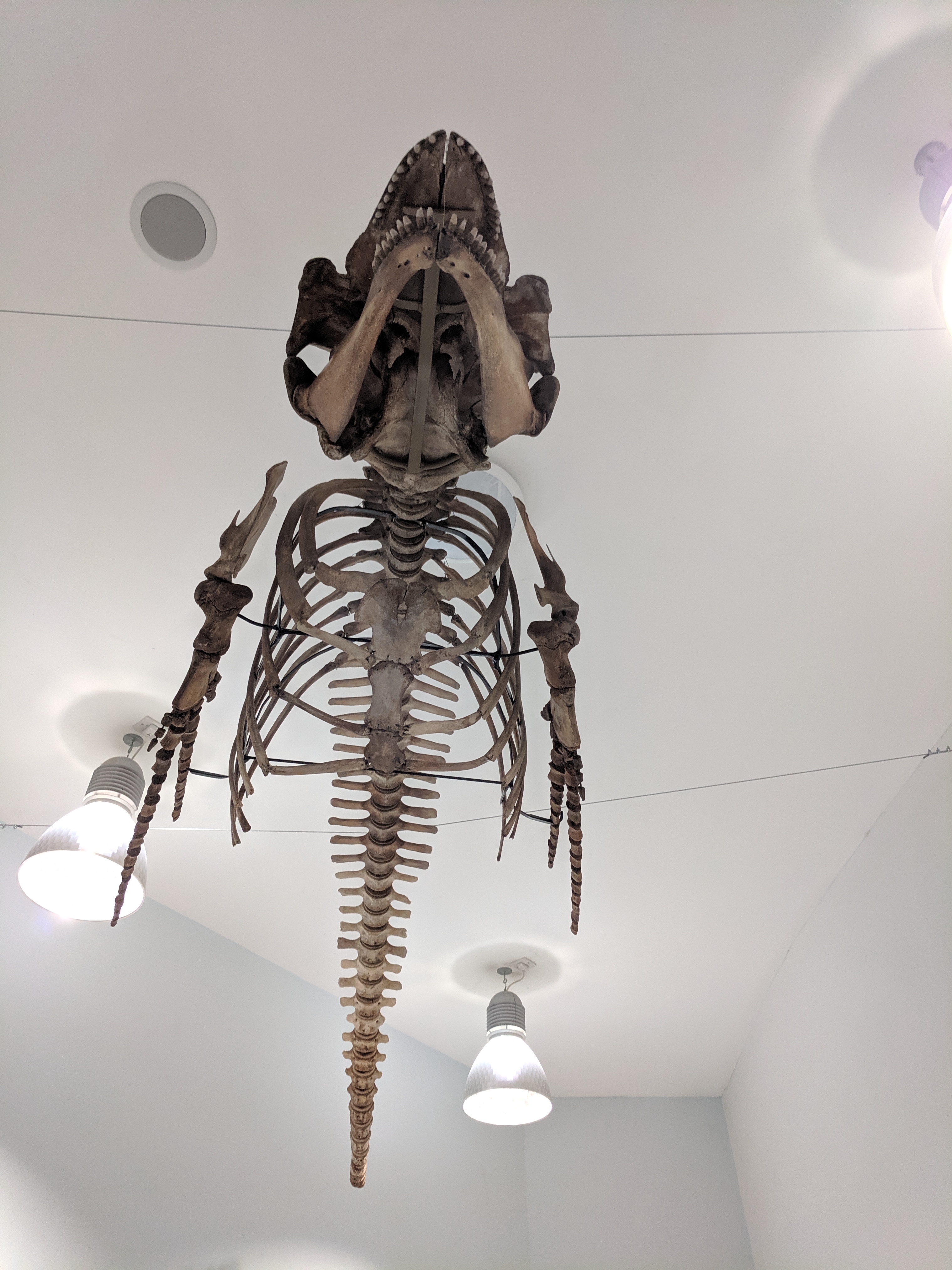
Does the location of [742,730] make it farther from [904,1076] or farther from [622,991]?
[622,991]

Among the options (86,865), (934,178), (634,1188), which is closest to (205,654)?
(86,865)

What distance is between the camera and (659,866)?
288cm

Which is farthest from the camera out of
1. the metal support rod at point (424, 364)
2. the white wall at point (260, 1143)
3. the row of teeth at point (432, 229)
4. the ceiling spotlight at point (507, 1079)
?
the ceiling spotlight at point (507, 1079)

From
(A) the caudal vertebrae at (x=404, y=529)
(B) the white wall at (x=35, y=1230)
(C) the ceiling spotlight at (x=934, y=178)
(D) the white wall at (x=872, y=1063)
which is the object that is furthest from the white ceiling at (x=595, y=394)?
(B) the white wall at (x=35, y=1230)

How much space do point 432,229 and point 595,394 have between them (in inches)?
33.0

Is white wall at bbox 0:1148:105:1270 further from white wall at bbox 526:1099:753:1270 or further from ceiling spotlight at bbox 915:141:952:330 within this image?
ceiling spotlight at bbox 915:141:952:330

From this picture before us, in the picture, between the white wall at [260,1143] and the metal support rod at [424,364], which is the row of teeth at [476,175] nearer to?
the metal support rod at [424,364]

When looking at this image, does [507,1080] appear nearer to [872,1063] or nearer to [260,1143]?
[260,1143]

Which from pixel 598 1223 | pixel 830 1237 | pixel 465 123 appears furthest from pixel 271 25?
pixel 598 1223

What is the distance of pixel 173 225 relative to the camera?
1.69m

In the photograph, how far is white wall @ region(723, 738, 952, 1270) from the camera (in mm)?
2242

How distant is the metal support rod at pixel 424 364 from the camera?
1274 millimetres

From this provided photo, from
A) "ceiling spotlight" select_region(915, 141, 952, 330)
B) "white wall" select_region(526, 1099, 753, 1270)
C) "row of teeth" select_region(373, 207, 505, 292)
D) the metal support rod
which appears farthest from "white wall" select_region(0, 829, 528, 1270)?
"ceiling spotlight" select_region(915, 141, 952, 330)

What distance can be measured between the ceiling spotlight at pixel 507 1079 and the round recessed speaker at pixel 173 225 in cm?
264
